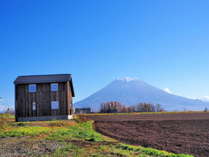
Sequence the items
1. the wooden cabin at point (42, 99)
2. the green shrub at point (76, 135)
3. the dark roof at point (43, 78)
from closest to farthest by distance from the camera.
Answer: the green shrub at point (76, 135) → the wooden cabin at point (42, 99) → the dark roof at point (43, 78)

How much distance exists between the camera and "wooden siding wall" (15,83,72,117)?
29.6 metres

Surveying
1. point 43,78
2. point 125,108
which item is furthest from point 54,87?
point 125,108

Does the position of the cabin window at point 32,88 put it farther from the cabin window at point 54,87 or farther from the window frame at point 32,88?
the cabin window at point 54,87

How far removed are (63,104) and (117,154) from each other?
2173cm

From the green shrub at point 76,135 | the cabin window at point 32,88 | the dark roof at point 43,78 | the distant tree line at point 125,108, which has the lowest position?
the distant tree line at point 125,108

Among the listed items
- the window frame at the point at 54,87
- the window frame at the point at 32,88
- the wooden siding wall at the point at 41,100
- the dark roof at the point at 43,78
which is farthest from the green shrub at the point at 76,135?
the window frame at the point at 32,88

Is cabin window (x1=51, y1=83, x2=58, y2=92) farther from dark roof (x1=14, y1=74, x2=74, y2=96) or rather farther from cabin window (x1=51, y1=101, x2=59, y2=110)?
cabin window (x1=51, y1=101, x2=59, y2=110)

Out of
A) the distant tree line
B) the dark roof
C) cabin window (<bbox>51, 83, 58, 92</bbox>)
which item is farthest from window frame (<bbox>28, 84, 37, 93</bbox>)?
the distant tree line

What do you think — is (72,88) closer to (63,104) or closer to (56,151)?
(63,104)

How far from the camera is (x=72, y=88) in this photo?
35.9 meters

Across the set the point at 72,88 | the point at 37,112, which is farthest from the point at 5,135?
the point at 72,88

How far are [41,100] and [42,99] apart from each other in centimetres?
19

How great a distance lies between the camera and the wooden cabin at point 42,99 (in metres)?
29.6

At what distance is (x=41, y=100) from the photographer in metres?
29.9
